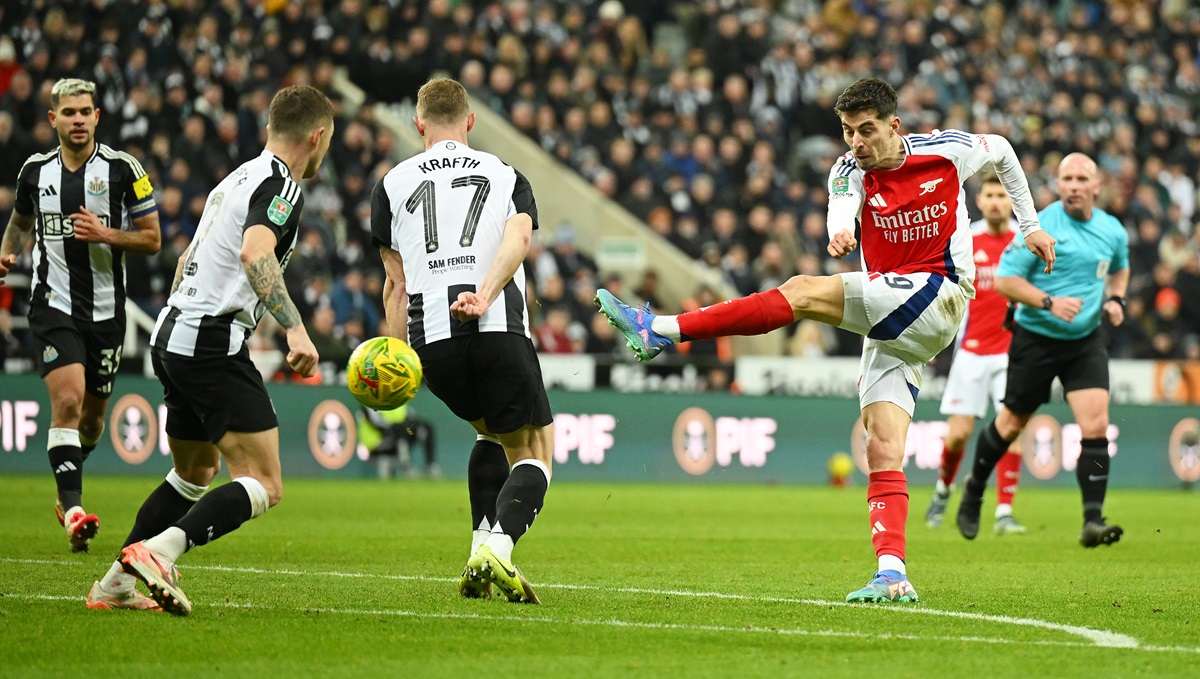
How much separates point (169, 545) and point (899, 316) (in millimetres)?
3225

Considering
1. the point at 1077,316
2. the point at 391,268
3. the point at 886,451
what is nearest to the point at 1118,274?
the point at 1077,316

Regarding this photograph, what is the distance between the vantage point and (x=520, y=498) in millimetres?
7242

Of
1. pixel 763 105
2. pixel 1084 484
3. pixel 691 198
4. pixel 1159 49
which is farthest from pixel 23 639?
pixel 1159 49

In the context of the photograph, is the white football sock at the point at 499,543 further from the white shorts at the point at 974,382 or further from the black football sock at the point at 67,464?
the white shorts at the point at 974,382

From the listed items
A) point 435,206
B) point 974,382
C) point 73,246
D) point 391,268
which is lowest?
point 974,382

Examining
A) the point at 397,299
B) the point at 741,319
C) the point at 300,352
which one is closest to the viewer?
the point at 300,352

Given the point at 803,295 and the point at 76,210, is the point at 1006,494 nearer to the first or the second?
the point at 803,295

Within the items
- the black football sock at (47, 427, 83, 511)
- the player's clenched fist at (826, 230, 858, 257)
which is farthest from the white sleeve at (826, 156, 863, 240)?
the black football sock at (47, 427, 83, 511)

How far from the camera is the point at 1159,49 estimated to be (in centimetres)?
3047

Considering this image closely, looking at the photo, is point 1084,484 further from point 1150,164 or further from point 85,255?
point 1150,164

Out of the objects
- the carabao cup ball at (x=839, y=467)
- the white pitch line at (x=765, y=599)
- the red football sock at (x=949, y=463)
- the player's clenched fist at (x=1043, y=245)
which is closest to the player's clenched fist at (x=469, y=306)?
the white pitch line at (x=765, y=599)

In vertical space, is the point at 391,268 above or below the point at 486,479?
above

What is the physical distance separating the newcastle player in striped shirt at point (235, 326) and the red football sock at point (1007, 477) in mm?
7760

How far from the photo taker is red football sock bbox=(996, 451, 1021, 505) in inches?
524
